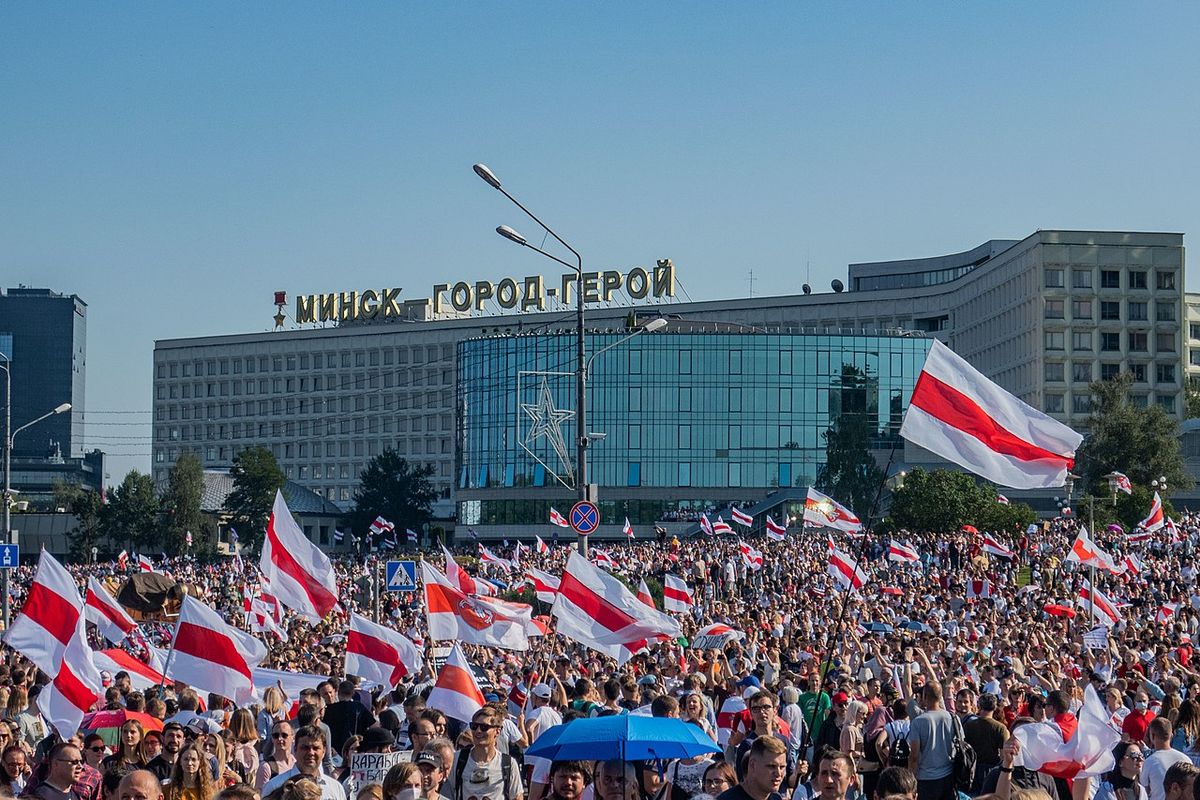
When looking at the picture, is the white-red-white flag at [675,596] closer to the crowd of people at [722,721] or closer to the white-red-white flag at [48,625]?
the crowd of people at [722,721]

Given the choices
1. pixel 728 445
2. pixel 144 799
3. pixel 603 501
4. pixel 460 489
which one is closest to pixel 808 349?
pixel 728 445

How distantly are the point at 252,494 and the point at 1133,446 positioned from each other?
5462 cm

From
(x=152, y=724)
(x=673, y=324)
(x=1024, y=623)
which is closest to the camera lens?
(x=152, y=724)

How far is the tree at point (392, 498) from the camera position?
118625 millimetres

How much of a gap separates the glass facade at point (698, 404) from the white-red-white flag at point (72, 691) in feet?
307

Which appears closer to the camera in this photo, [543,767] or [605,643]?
[543,767]

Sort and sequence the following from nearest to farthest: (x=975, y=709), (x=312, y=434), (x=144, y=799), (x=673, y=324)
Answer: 1. (x=144, y=799)
2. (x=975, y=709)
3. (x=673, y=324)
4. (x=312, y=434)

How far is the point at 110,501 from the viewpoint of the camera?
350 ft

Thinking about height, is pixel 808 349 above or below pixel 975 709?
above

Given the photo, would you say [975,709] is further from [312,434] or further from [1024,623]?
[312,434]

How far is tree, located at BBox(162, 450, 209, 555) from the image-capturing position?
107938 mm

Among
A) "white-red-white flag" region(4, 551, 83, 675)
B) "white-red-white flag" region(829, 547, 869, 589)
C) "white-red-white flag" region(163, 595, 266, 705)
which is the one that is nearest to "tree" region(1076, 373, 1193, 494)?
"white-red-white flag" region(829, 547, 869, 589)

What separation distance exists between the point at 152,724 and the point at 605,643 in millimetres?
5842

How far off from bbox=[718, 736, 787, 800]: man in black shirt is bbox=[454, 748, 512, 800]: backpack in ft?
8.16
